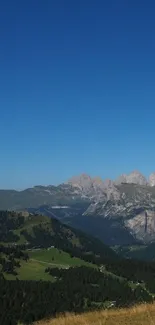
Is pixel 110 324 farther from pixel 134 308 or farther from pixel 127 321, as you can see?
pixel 134 308

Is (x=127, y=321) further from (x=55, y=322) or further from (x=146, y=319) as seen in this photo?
(x=55, y=322)

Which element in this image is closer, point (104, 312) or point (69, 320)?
Result: point (69, 320)

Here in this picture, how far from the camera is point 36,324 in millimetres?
31031

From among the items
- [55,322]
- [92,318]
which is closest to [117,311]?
[92,318]

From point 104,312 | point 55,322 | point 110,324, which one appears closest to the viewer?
point 110,324

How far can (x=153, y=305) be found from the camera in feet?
109

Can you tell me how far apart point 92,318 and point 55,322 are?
107 inches

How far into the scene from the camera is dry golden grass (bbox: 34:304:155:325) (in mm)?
27594

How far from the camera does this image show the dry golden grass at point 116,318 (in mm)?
27594

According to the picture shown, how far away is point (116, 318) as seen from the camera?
95.8ft

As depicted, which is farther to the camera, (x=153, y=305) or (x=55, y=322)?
(x=153, y=305)

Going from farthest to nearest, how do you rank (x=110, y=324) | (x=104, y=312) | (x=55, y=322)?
(x=104, y=312) → (x=55, y=322) → (x=110, y=324)

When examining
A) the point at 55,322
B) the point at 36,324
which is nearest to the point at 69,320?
the point at 55,322

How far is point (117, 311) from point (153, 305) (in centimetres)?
314
